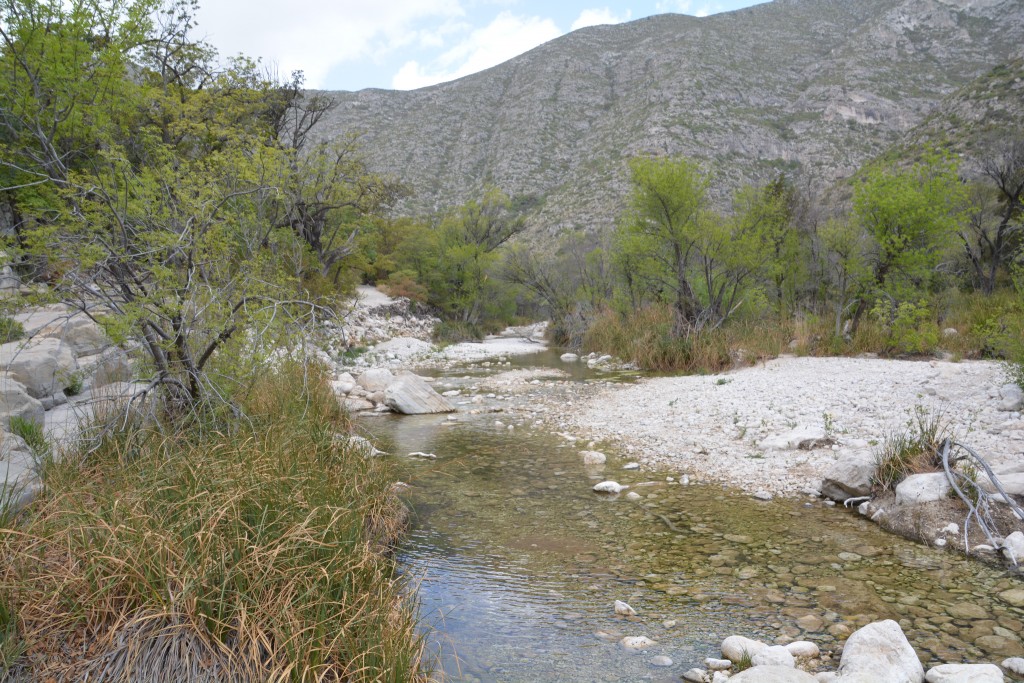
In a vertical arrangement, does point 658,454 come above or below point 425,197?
below

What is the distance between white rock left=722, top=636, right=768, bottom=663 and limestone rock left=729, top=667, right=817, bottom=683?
34cm

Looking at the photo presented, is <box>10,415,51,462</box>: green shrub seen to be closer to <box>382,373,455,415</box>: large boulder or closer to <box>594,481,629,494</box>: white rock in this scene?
<box>594,481,629,494</box>: white rock

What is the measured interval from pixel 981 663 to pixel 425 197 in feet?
215

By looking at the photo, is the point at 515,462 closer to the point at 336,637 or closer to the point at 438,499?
the point at 438,499

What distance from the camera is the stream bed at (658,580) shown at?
11.3 feet

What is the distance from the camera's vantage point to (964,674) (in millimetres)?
2865

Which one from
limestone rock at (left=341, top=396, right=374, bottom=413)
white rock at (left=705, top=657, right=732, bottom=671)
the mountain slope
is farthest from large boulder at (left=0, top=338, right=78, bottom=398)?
the mountain slope

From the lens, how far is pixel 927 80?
5984 cm

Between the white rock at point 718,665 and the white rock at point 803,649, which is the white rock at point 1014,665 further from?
the white rock at point 718,665

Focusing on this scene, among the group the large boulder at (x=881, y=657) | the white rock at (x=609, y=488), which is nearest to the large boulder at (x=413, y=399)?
the white rock at (x=609, y=488)

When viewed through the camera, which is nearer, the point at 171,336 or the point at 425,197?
the point at 171,336

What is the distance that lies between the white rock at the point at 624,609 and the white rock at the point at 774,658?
86 centimetres

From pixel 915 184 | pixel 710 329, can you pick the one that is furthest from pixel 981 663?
pixel 915 184

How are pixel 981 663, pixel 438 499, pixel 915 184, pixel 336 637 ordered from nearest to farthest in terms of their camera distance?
pixel 336 637
pixel 981 663
pixel 438 499
pixel 915 184
